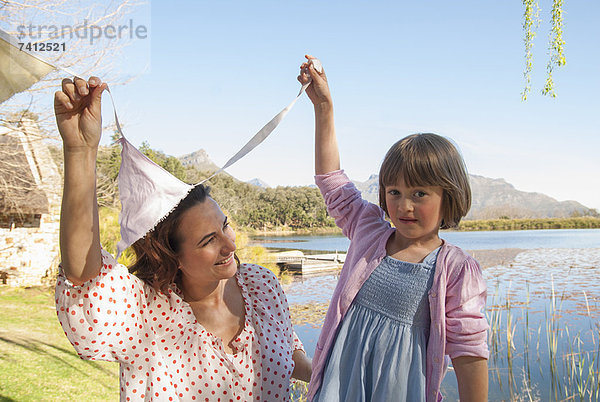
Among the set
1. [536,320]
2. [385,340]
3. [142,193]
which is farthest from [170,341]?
[536,320]

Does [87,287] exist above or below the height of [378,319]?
above

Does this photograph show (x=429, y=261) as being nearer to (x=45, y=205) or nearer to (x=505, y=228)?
(x=45, y=205)

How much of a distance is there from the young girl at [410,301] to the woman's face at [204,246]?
1.23 ft

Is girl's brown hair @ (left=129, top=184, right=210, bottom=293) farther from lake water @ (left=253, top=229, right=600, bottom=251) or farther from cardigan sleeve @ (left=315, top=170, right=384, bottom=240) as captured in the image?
lake water @ (left=253, top=229, right=600, bottom=251)

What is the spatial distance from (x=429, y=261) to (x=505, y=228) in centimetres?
3676

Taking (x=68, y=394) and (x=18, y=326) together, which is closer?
(x=68, y=394)

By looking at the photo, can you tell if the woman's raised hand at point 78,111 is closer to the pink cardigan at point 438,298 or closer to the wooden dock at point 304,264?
the pink cardigan at point 438,298

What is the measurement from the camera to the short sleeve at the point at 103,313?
1.31 m

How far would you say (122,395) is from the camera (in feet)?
5.11

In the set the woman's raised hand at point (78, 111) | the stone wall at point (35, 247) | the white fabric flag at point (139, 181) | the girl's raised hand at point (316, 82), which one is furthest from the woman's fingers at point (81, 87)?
the stone wall at point (35, 247)

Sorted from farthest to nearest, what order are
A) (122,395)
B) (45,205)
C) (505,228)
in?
1. (505,228)
2. (45,205)
3. (122,395)

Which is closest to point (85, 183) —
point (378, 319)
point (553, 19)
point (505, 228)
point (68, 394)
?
point (378, 319)

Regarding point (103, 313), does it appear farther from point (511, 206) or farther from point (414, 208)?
point (511, 206)

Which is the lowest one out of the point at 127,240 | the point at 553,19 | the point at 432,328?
the point at 432,328
